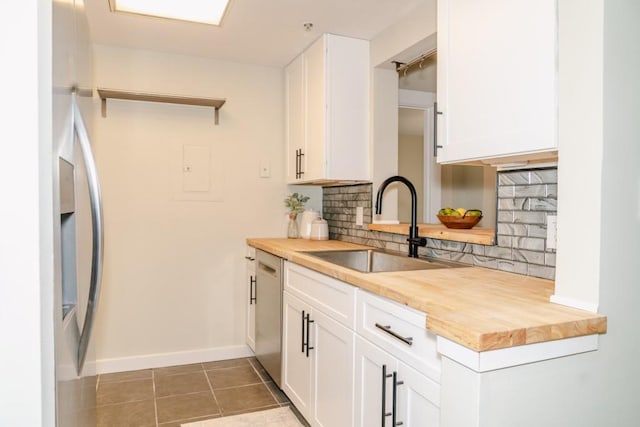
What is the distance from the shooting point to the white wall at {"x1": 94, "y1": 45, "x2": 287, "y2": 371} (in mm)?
2957

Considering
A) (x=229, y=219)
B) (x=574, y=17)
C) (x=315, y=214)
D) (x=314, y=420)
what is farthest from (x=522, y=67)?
(x=229, y=219)

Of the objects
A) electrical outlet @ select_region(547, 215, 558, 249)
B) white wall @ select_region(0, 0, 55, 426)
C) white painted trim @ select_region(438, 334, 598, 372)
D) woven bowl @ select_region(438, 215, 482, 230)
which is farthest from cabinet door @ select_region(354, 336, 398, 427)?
white wall @ select_region(0, 0, 55, 426)

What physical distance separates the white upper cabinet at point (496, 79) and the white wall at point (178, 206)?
1916 mm

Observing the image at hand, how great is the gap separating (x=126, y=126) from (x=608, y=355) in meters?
2.98

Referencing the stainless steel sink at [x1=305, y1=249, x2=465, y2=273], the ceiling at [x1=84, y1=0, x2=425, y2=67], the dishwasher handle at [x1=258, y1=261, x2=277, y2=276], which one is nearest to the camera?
the stainless steel sink at [x1=305, y1=249, x2=465, y2=273]

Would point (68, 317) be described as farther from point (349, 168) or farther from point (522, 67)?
point (349, 168)

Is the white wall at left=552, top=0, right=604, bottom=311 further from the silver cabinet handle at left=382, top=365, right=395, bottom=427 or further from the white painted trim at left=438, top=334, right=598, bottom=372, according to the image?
the silver cabinet handle at left=382, top=365, right=395, bottom=427

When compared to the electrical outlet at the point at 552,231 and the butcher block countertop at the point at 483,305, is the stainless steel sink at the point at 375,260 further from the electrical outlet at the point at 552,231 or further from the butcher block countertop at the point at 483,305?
the electrical outlet at the point at 552,231

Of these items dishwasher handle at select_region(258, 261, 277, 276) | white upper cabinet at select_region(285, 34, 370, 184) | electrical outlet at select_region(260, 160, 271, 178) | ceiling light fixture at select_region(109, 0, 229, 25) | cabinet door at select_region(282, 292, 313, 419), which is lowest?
cabinet door at select_region(282, 292, 313, 419)

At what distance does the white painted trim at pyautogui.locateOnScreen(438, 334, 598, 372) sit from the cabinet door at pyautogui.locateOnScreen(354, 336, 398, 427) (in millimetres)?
435

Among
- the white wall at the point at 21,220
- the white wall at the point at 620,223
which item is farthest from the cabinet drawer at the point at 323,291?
the white wall at the point at 21,220

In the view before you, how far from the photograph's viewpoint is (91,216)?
3.92 feet

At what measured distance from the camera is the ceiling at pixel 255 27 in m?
2.29

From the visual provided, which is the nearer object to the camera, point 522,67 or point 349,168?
point 522,67
